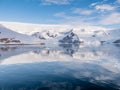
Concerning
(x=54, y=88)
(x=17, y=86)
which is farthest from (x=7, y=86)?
(x=54, y=88)

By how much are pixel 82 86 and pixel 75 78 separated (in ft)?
12.3

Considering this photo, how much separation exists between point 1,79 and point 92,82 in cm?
856

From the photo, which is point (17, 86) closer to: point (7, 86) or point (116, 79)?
point (7, 86)

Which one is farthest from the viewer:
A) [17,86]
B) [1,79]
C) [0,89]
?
[1,79]

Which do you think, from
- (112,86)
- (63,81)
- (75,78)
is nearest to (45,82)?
(63,81)

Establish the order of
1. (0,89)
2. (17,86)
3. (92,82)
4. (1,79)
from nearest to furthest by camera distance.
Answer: (0,89) → (17,86) → (92,82) → (1,79)

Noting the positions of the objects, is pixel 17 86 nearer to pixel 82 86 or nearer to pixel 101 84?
pixel 82 86

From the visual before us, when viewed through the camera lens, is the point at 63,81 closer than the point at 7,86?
No

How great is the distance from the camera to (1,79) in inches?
927

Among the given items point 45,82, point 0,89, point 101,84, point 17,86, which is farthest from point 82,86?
point 0,89

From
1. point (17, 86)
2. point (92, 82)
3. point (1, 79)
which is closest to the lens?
point (17, 86)

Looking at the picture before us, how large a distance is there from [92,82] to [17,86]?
6.60 metres

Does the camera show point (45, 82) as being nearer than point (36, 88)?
No

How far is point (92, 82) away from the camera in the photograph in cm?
2211
